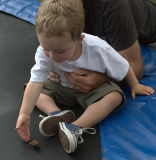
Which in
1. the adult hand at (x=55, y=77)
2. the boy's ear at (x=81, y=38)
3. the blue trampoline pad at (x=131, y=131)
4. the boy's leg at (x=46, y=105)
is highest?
the boy's ear at (x=81, y=38)

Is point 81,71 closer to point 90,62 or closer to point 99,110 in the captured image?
point 90,62

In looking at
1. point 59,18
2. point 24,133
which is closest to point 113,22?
point 59,18

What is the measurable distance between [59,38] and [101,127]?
17.2 inches

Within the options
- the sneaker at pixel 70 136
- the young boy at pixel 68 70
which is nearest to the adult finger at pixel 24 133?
the young boy at pixel 68 70

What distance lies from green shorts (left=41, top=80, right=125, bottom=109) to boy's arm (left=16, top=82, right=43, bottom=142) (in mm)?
148

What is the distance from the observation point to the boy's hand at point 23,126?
1089mm

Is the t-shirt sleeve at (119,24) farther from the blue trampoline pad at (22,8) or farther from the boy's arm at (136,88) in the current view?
the blue trampoline pad at (22,8)

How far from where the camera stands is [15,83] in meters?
1.50

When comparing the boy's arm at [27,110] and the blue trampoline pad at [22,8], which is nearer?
the boy's arm at [27,110]

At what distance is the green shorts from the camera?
1.23 meters

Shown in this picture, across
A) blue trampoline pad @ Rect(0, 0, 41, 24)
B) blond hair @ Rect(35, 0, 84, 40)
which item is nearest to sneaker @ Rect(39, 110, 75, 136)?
blond hair @ Rect(35, 0, 84, 40)

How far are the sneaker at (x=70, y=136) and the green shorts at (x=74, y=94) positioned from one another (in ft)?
0.55

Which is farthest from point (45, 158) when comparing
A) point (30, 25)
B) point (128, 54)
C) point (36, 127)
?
point (30, 25)

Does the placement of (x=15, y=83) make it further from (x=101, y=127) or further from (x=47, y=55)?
(x=101, y=127)
